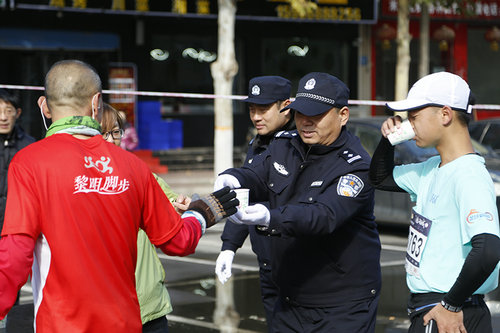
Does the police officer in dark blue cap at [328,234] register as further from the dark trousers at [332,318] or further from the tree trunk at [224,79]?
the tree trunk at [224,79]

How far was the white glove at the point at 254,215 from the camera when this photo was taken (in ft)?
12.0

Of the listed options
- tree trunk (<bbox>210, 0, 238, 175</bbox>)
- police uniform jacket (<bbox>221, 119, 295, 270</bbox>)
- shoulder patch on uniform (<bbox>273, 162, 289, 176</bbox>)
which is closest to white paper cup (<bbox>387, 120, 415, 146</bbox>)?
shoulder patch on uniform (<bbox>273, 162, 289, 176</bbox>)

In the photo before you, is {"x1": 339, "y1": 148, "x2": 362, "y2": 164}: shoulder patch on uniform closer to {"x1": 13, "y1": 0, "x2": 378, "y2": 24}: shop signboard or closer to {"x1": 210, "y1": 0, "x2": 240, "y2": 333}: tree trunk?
{"x1": 210, "y1": 0, "x2": 240, "y2": 333}: tree trunk

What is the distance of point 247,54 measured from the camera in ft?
66.4

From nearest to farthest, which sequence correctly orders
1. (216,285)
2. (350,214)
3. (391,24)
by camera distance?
(350,214) → (216,285) → (391,24)

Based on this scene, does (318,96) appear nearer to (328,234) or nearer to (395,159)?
(328,234)

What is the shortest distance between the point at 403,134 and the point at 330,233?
0.60 metres

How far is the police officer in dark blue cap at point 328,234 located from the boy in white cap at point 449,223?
0.48 metres

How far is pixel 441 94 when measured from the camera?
3.50m

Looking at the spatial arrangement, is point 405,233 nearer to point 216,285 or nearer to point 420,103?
point 216,285

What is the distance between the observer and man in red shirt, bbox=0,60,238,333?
9.77ft

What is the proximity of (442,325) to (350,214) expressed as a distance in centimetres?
75

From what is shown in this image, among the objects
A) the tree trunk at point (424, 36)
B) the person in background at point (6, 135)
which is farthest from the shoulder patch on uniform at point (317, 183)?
the tree trunk at point (424, 36)

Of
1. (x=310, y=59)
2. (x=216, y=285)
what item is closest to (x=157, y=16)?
(x=310, y=59)
